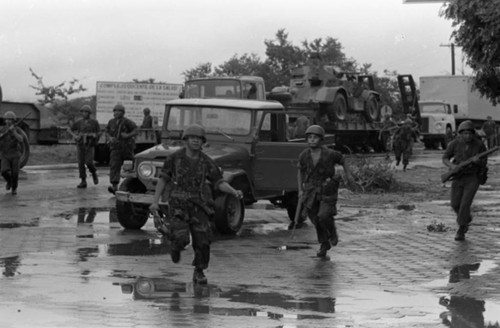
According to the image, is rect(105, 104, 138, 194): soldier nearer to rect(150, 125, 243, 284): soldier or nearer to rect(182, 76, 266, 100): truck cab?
rect(182, 76, 266, 100): truck cab

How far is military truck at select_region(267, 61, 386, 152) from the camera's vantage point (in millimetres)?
39156

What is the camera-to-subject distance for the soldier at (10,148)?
19.8 metres

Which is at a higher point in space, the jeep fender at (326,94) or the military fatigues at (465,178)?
the jeep fender at (326,94)

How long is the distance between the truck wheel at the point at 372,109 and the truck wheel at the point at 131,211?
27611 mm

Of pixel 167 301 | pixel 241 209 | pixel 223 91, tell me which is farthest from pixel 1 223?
pixel 223 91

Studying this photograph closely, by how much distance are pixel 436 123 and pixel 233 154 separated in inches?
1380

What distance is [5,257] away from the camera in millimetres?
11898

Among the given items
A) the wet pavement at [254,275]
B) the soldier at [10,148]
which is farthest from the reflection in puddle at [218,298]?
the soldier at [10,148]

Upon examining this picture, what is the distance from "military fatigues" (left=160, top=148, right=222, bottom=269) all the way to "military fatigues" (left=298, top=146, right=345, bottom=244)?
8.40 feet

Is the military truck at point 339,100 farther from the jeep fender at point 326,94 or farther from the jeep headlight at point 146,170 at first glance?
the jeep headlight at point 146,170

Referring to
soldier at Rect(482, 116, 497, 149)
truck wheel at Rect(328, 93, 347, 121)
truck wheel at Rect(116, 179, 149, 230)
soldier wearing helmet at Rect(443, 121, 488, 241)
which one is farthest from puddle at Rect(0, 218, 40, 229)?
soldier at Rect(482, 116, 497, 149)

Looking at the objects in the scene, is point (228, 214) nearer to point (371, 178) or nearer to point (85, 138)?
point (85, 138)

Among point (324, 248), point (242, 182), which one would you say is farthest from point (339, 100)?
point (324, 248)

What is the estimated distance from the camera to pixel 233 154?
1512 centimetres
